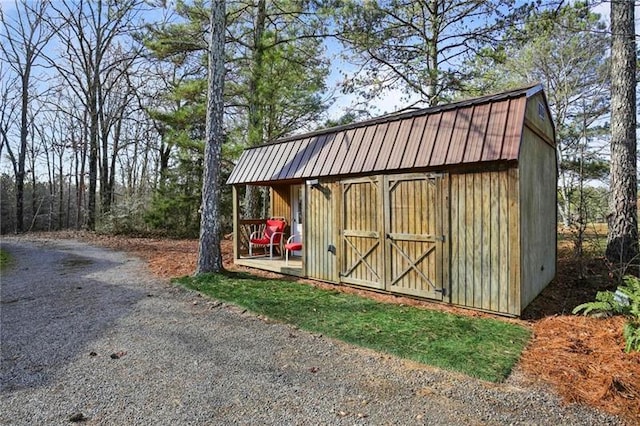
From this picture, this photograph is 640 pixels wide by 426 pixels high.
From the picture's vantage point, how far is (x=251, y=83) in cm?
1143

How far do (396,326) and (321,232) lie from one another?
2.78m

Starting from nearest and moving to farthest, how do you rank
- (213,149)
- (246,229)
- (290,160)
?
1. (213,149)
2. (290,160)
3. (246,229)

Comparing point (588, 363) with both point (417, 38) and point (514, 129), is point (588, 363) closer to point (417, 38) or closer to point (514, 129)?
point (514, 129)

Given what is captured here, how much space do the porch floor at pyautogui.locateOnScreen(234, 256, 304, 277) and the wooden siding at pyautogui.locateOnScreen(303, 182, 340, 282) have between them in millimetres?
430

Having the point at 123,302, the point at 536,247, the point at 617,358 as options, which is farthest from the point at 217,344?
the point at 536,247

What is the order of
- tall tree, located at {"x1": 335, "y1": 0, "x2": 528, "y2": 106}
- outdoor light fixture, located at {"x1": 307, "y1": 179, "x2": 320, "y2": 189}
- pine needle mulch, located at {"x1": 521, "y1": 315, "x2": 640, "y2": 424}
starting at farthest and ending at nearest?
tall tree, located at {"x1": 335, "y1": 0, "x2": 528, "y2": 106} < outdoor light fixture, located at {"x1": 307, "y1": 179, "x2": 320, "y2": 189} < pine needle mulch, located at {"x1": 521, "y1": 315, "x2": 640, "y2": 424}

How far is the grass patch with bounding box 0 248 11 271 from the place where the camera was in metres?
8.28

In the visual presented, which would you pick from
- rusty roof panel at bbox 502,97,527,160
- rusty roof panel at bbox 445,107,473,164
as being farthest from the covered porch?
rusty roof panel at bbox 502,97,527,160

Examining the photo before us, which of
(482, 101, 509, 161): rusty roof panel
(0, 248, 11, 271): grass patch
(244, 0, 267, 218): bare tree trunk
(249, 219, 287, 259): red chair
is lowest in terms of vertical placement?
(0, 248, 11, 271): grass patch

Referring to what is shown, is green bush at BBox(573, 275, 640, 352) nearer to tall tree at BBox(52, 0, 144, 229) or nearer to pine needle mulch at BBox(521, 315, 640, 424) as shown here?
pine needle mulch at BBox(521, 315, 640, 424)

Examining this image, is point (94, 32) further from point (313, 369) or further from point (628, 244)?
point (628, 244)

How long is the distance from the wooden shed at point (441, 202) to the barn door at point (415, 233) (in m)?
0.02

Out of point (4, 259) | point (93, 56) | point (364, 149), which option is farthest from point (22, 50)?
point (364, 149)

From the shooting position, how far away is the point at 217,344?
3.74 m
